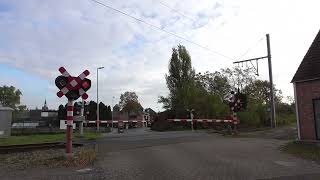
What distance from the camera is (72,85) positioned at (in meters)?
13.0

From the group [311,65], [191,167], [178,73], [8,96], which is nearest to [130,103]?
[8,96]

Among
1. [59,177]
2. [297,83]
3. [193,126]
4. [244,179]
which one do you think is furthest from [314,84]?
[193,126]

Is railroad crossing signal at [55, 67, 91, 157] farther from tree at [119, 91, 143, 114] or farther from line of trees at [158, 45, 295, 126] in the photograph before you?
tree at [119, 91, 143, 114]

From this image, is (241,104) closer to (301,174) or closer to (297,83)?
(297,83)

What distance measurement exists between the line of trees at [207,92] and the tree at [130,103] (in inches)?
2104

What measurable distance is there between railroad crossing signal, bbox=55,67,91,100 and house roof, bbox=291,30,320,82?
36.3 feet

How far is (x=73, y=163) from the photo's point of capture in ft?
37.8

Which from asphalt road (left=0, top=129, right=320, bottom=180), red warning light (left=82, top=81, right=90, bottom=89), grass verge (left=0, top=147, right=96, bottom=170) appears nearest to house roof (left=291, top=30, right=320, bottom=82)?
asphalt road (left=0, top=129, right=320, bottom=180)

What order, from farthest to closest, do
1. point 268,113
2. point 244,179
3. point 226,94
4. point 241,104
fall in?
point 226,94 < point 268,113 < point 241,104 < point 244,179

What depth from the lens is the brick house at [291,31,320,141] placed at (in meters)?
18.9

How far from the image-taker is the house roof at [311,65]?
1906 centimetres

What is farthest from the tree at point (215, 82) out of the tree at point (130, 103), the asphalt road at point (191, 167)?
the tree at point (130, 103)

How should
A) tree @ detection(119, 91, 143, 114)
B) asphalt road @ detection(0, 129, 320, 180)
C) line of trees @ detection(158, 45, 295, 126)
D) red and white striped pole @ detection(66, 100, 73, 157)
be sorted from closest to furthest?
asphalt road @ detection(0, 129, 320, 180), red and white striped pole @ detection(66, 100, 73, 157), line of trees @ detection(158, 45, 295, 126), tree @ detection(119, 91, 143, 114)

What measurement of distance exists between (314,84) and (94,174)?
42.3 feet
